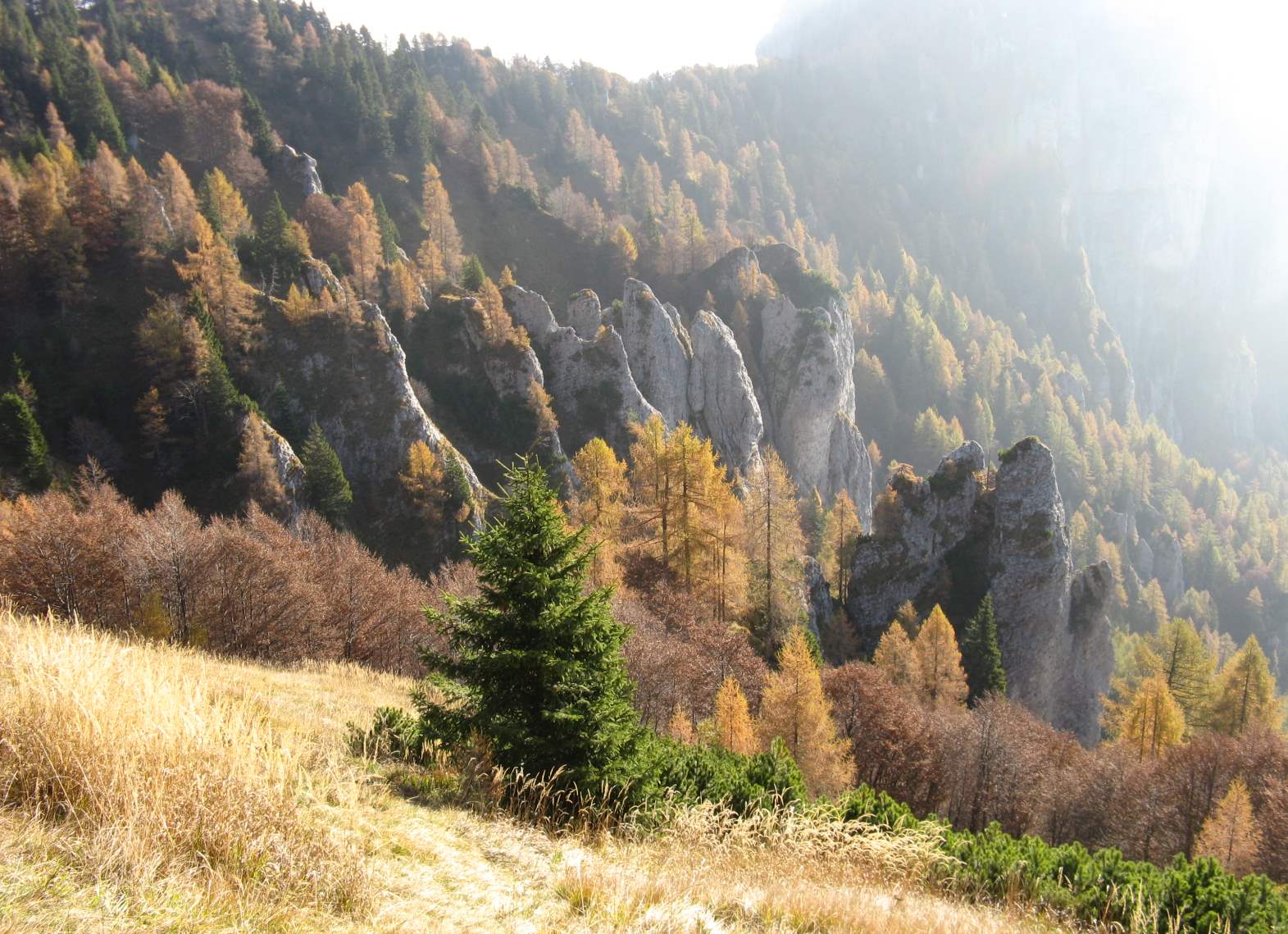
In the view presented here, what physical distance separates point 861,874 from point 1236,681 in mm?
52272

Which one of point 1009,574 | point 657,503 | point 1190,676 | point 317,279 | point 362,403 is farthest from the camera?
point 317,279

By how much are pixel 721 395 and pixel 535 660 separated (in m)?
67.8

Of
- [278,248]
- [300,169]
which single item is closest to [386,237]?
[278,248]

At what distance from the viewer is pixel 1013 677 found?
45969 millimetres

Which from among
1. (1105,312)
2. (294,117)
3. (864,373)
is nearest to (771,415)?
(864,373)

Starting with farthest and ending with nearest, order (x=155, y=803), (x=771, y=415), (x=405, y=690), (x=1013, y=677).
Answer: (x=771, y=415) < (x=1013, y=677) < (x=405, y=690) < (x=155, y=803)

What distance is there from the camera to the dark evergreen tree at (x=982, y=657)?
4172 centimetres

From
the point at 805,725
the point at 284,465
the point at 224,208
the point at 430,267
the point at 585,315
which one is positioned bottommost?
the point at 805,725

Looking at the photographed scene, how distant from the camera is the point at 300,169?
7819cm

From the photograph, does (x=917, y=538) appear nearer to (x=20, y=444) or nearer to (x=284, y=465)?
(x=284, y=465)

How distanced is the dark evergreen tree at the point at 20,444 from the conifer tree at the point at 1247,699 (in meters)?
78.0

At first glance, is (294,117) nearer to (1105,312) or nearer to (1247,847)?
(1247,847)

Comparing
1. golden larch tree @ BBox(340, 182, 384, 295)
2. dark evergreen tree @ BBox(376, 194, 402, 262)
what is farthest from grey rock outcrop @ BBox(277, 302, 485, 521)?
dark evergreen tree @ BBox(376, 194, 402, 262)

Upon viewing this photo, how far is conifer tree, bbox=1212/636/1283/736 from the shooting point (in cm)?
4072
